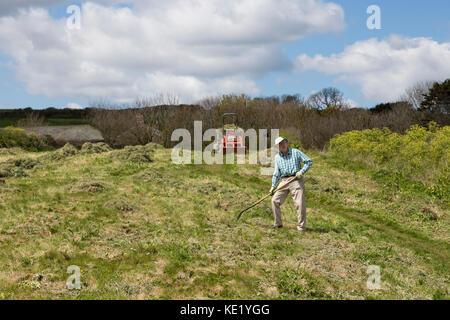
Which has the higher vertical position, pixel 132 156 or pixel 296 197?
pixel 132 156

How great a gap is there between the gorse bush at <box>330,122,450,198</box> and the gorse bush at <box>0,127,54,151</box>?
21593mm

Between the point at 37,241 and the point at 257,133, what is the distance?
28.7 metres

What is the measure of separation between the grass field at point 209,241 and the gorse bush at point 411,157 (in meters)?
1.09

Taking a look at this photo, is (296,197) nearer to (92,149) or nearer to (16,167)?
Result: (16,167)

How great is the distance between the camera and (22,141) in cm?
3231

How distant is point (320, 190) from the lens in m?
16.0

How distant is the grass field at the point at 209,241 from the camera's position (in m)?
6.91

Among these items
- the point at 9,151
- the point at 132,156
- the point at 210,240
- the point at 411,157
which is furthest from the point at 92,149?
the point at 210,240

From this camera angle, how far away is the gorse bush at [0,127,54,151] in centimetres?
3091

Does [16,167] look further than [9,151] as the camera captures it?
No

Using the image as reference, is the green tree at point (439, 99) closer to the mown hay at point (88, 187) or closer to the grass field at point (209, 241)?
the grass field at point (209, 241)

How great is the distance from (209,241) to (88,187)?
21.1 feet

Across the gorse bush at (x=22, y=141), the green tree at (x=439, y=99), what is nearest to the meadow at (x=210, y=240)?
the gorse bush at (x=22, y=141)
